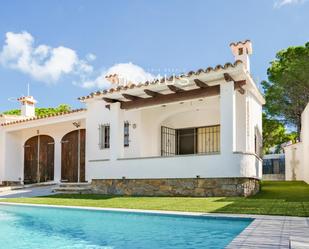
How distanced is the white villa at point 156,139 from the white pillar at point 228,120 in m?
0.04

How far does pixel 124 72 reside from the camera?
2130 cm

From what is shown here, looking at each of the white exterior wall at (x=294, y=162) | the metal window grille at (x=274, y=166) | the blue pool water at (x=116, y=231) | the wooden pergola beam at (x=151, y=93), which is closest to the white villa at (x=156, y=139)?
the wooden pergola beam at (x=151, y=93)

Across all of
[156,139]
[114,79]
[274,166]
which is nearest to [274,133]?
[274,166]

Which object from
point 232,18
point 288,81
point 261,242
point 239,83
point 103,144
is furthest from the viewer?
point 288,81

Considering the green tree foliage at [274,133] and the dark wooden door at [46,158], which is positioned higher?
the green tree foliage at [274,133]

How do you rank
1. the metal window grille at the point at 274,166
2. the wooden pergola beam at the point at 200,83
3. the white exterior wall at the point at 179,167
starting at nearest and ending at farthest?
the white exterior wall at the point at 179,167 < the wooden pergola beam at the point at 200,83 < the metal window grille at the point at 274,166

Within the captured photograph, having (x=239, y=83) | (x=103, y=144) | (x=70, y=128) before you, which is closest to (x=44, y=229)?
(x=239, y=83)

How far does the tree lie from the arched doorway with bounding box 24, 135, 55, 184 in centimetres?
1698

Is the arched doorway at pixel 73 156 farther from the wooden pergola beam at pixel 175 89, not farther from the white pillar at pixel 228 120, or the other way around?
the white pillar at pixel 228 120

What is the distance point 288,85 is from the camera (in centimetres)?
2758

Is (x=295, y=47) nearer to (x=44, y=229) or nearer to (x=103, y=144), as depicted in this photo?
(x=103, y=144)

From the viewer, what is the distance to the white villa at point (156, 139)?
13445 mm

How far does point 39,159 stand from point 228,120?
14.3 metres

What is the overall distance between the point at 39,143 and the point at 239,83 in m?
14.4
